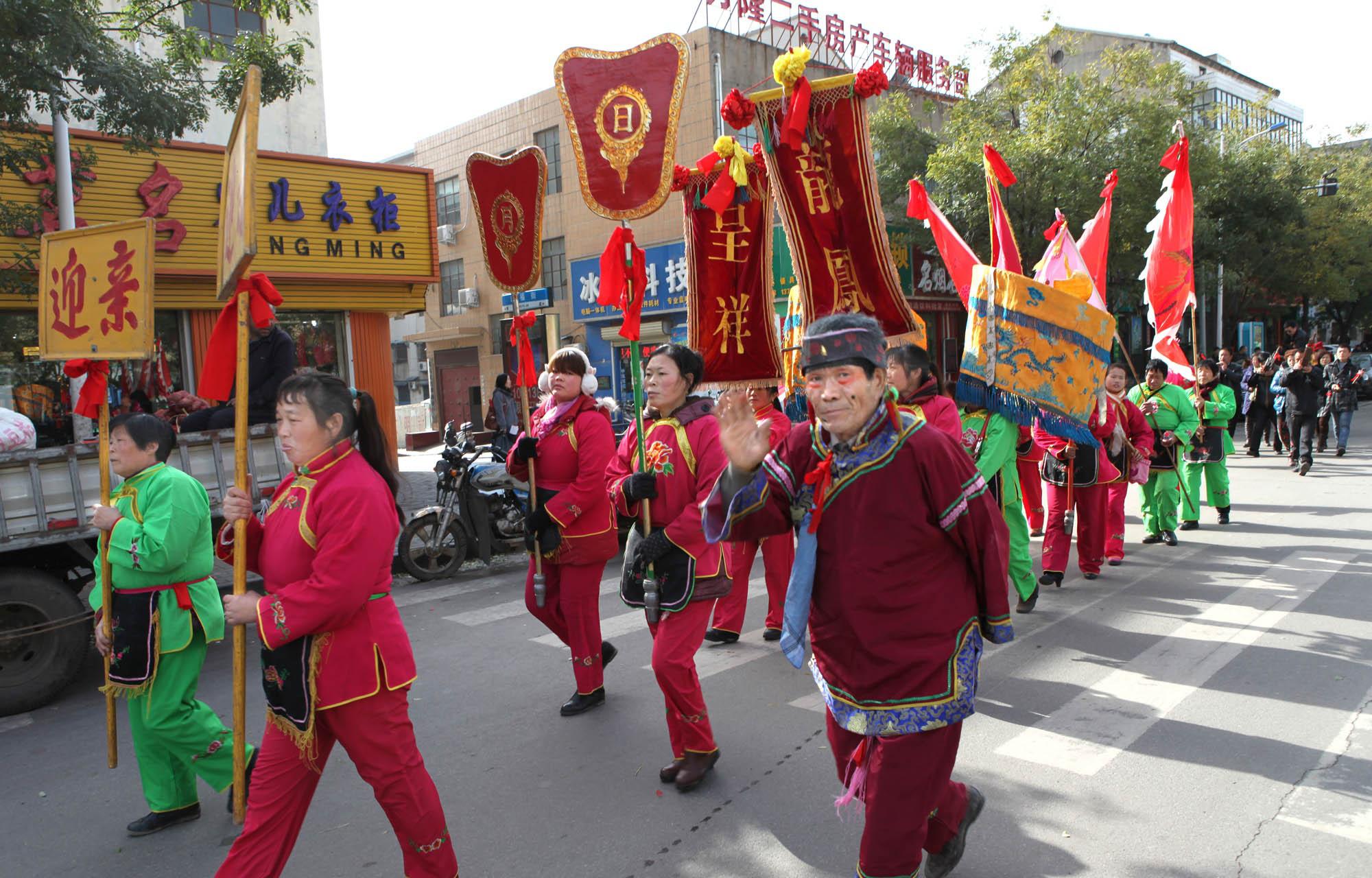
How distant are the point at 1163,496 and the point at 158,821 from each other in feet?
26.9

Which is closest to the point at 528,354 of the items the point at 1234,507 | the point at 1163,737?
the point at 1163,737

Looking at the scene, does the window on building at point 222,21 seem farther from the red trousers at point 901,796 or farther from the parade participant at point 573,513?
the red trousers at point 901,796

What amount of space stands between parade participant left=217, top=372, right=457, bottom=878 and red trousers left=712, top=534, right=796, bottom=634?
317 cm

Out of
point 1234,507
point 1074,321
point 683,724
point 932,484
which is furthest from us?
point 1234,507

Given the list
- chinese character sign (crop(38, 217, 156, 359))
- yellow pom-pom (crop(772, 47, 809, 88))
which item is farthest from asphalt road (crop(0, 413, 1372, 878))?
yellow pom-pom (crop(772, 47, 809, 88))

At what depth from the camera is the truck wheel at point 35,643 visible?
16.6 ft

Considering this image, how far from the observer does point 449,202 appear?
27.2 metres

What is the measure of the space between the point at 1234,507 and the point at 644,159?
9.17m

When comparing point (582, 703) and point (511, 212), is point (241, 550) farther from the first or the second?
point (511, 212)

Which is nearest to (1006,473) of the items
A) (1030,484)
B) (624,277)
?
(1030,484)

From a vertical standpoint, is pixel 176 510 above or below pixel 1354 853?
above

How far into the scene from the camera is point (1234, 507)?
10766 millimetres

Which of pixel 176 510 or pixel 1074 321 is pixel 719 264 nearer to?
pixel 1074 321

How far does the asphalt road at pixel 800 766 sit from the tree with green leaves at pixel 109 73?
466cm
